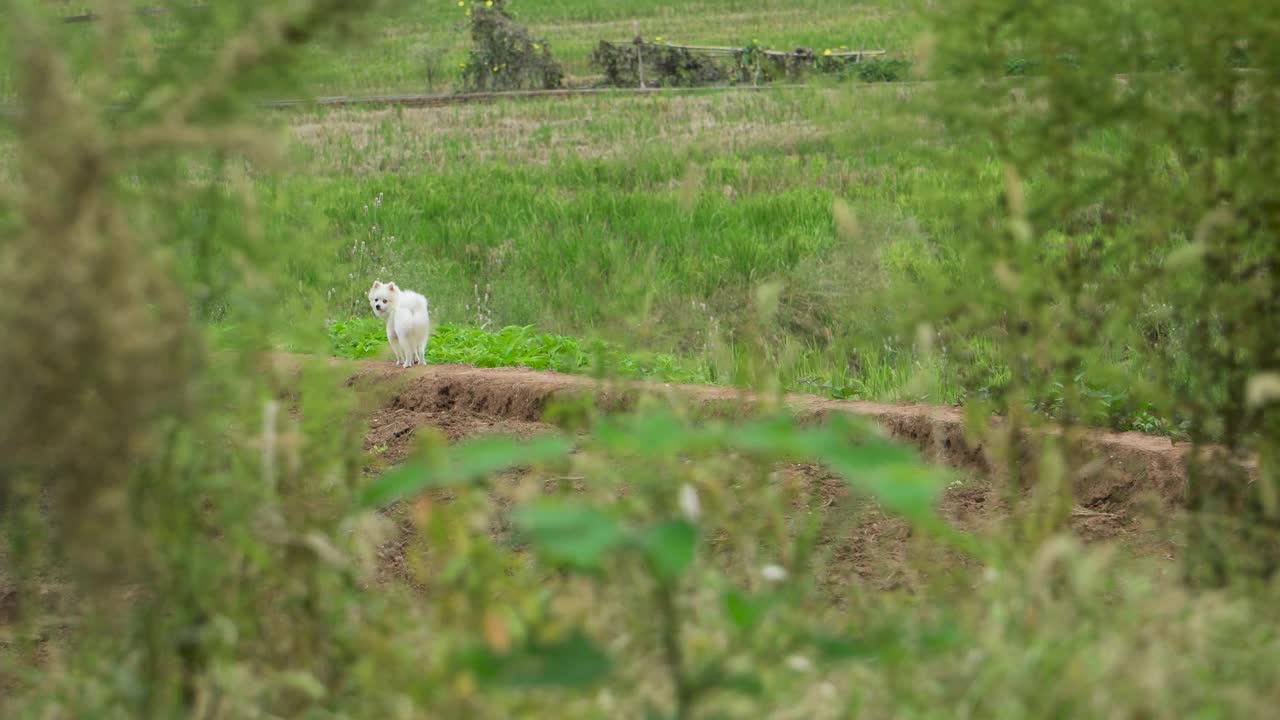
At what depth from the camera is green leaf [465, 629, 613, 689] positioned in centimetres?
193

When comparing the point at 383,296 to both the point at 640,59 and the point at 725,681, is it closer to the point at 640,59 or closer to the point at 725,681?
the point at 725,681

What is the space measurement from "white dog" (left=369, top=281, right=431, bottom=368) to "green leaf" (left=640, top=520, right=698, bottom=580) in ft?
18.6

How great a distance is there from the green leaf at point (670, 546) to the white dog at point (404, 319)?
5.66m

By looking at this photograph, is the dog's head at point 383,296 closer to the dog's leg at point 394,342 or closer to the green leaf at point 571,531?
the dog's leg at point 394,342

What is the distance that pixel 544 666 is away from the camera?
77.9 inches

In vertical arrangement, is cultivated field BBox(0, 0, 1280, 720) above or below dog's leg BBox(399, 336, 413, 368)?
above

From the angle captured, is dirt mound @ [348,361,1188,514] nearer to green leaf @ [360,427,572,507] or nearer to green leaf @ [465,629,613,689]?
green leaf @ [360,427,572,507]

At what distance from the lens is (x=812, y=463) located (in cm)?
614

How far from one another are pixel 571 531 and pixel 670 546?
134 millimetres

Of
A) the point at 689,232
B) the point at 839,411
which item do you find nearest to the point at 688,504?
the point at 839,411

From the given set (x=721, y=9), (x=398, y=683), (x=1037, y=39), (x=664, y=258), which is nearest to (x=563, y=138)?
(x=664, y=258)

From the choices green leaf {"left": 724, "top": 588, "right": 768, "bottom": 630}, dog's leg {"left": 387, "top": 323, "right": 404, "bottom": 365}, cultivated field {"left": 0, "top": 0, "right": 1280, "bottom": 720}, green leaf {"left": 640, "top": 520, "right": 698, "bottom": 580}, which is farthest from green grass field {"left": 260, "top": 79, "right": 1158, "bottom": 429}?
green leaf {"left": 640, "top": 520, "right": 698, "bottom": 580}

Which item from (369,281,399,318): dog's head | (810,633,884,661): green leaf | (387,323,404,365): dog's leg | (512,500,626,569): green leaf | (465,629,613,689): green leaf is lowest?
(387,323,404,365): dog's leg

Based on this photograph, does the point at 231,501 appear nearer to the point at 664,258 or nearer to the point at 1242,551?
the point at 1242,551
